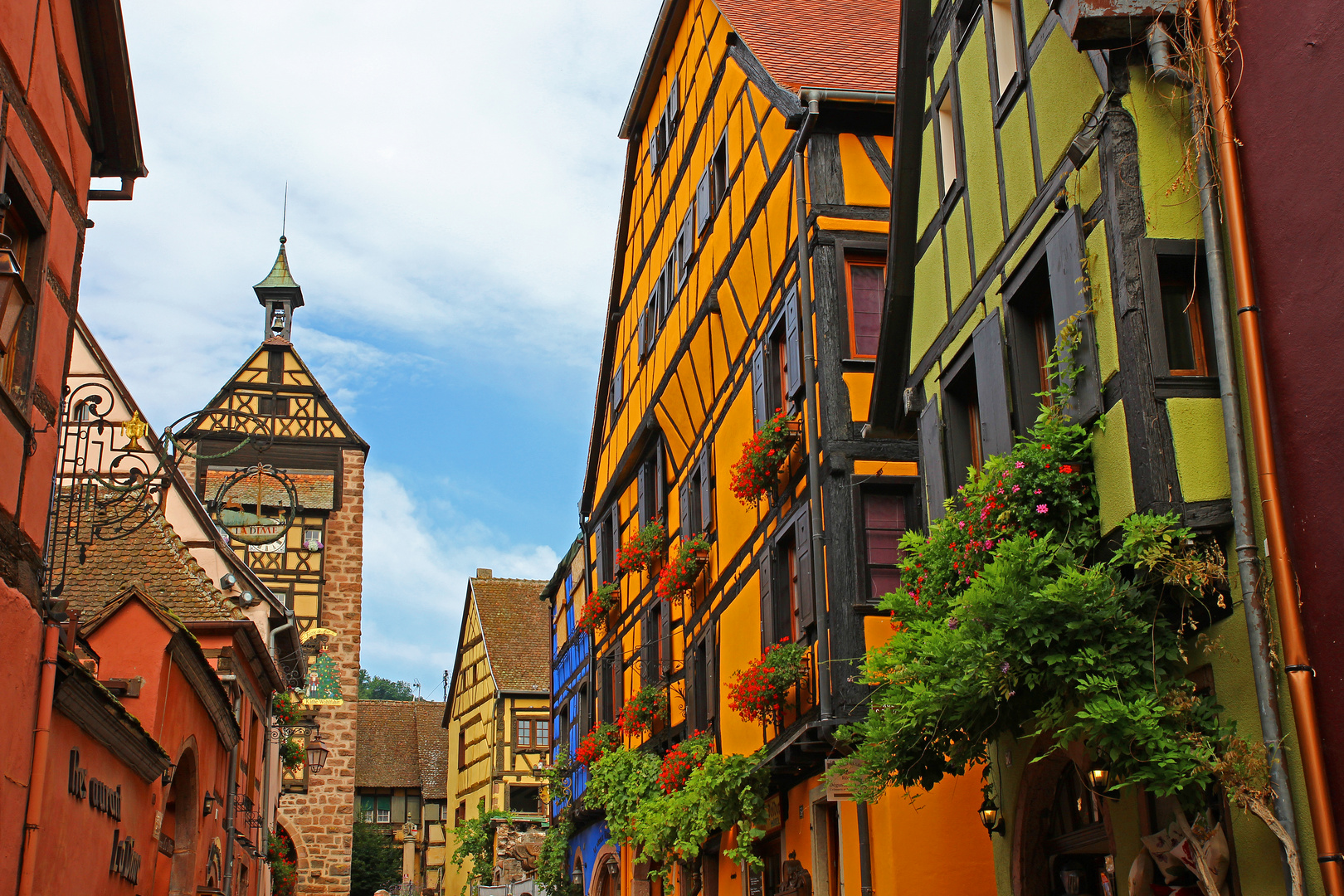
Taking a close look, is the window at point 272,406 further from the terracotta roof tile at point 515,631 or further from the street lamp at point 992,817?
the street lamp at point 992,817

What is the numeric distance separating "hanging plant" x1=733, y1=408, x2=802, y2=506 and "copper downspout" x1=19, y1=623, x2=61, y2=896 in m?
6.38

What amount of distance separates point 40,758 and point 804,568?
20.2 feet

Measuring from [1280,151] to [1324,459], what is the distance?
1.29 m

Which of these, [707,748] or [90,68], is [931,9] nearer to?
[90,68]

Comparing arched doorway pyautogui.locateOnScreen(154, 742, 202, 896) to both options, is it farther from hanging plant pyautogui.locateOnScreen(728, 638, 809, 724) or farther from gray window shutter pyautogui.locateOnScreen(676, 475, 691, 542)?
gray window shutter pyautogui.locateOnScreen(676, 475, 691, 542)

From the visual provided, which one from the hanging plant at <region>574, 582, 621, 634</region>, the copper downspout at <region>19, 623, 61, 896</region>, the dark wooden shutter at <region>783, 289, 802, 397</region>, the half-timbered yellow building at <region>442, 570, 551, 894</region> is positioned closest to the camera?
the copper downspout at <region>19, 623, 61, 896</region>

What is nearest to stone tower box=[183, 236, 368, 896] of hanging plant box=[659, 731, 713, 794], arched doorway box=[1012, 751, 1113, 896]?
hanging plant box=[659, 731, 713, 794]

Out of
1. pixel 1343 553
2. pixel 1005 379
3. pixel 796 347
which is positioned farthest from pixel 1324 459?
pixel 796 347

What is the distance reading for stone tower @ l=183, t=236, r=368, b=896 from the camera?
98.0ft

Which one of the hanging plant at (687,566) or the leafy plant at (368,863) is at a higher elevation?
the hanging plant at (687,566)

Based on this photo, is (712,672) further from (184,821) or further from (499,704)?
(499,704)

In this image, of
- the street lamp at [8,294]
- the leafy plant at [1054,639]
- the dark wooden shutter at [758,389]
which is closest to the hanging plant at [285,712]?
the dark wooden shutter at [758,389]

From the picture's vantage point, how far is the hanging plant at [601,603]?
20.5 metres

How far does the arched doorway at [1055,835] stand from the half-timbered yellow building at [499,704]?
24.0 m
